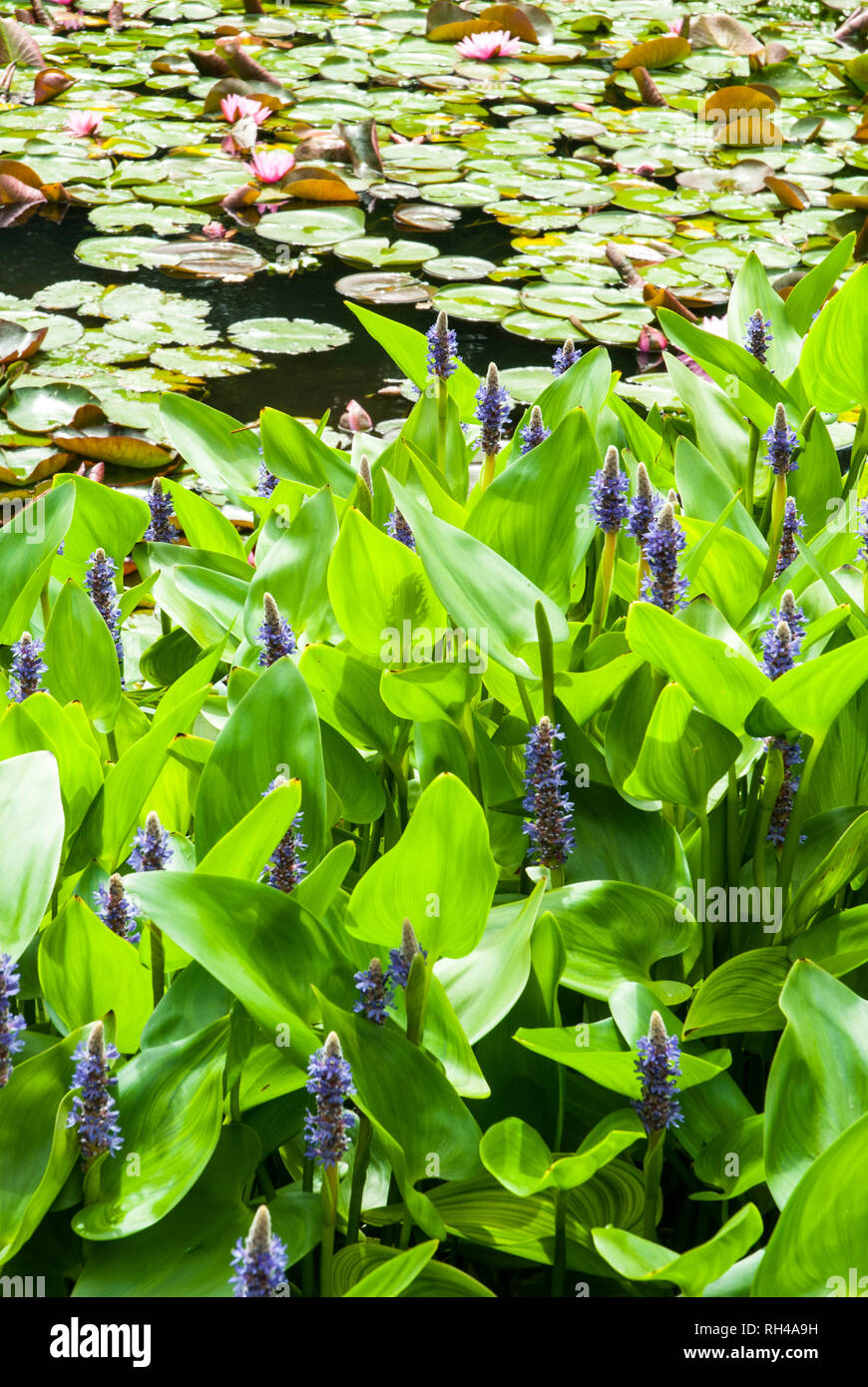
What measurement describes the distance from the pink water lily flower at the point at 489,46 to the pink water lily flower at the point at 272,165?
1752 millimetres

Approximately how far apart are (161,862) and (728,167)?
5294 millimetres

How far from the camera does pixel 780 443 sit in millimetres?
1438

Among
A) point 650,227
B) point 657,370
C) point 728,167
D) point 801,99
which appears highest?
point 801,99

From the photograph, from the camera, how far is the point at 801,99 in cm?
611

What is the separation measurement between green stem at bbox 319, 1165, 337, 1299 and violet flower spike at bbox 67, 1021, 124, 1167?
14 cm

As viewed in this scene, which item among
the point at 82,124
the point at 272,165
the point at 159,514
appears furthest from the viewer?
the point at 82,124

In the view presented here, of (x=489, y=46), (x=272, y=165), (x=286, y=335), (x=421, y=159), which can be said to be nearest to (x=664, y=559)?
(x=286, y=335)

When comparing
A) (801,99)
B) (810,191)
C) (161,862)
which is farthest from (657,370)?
(161,862)

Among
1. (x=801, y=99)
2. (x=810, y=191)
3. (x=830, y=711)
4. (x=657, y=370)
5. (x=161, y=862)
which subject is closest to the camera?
(x=161, y=862)

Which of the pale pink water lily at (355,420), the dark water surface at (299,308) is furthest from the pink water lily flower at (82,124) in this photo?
the pale pink water lily at (355,420)

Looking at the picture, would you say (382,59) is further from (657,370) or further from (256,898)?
(256,898)

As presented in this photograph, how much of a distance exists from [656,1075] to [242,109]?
5552 mm

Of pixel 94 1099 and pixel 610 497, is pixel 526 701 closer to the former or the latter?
pixel 610 497

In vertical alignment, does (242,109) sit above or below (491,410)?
above
